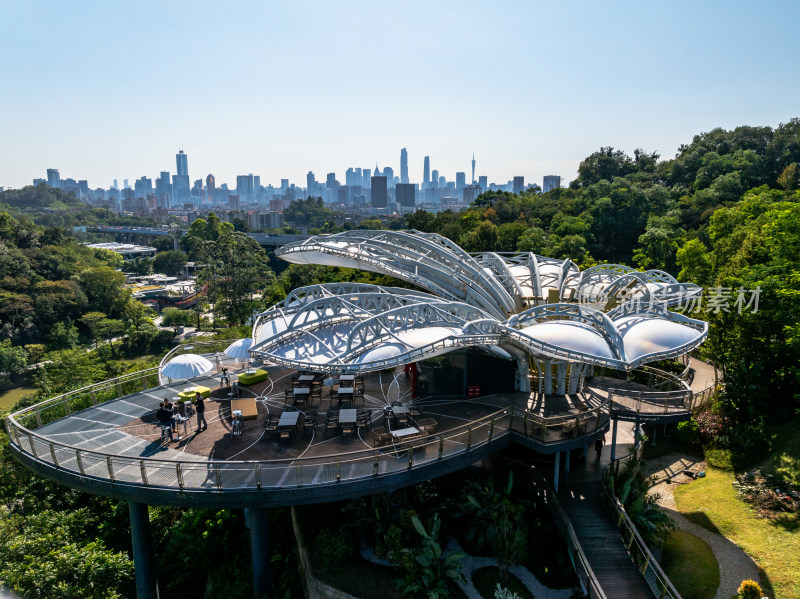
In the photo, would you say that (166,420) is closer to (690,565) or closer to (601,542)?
(601,542)

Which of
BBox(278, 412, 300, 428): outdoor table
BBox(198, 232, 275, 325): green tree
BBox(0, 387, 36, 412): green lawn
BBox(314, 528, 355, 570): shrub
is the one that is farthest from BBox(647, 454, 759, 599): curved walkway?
BBox(0, 387, 36, 412): green lawn

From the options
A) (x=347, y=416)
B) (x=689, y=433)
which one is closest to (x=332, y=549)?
(x=347, y=416)

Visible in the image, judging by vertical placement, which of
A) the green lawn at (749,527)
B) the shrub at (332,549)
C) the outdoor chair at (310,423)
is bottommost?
the green lawn at (749,527)

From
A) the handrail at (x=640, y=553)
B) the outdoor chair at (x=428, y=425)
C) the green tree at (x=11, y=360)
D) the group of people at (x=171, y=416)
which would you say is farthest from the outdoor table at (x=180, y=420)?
the green tree at (x=11, y=360)

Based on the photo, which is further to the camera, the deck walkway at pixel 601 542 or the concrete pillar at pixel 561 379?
the concrete pillar at pixel 561 379

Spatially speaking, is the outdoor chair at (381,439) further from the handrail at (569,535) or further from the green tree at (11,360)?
the green tree at (11,360)
